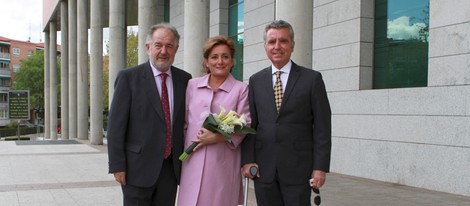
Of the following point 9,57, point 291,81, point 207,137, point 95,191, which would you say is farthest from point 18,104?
point 9,57

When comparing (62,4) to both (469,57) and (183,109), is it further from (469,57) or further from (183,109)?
(183,109)

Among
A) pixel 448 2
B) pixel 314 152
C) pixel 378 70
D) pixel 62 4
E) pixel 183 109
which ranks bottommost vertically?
pixel 314 152

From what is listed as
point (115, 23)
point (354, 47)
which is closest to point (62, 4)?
point (115, 23)

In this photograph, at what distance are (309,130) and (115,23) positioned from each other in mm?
16578

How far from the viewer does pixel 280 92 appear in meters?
3.45

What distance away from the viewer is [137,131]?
3.48 meters

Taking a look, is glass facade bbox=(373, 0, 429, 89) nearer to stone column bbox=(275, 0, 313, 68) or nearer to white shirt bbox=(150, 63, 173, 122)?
stone column bbox=(275, 0, 313, 68)

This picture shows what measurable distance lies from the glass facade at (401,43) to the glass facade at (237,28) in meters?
6.17

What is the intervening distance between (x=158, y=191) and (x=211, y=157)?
493mm

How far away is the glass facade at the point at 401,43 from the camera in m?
9.53

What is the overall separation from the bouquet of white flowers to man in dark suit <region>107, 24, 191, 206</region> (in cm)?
34

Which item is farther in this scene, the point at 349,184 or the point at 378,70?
the point at 378,70

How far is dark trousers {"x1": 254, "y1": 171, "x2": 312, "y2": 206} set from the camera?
336cm

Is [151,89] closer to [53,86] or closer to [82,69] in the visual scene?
[82,69]
